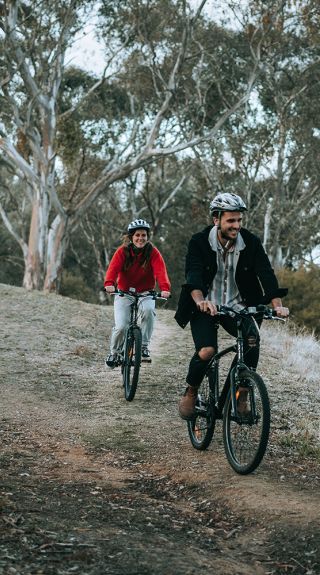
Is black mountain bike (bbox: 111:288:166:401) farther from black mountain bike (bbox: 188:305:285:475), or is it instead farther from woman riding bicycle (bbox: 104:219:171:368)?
black mountain bike (bbox: 188:305:285:475)

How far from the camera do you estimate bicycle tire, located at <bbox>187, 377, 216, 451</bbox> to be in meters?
6.27

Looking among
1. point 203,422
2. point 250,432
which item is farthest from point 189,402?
point 250,432

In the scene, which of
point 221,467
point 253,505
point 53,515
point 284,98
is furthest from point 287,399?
point 284,98

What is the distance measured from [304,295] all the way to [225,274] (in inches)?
792

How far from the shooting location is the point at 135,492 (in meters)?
5.45

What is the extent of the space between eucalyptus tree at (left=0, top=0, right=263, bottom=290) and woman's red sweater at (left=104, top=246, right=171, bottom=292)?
14315 millimetres

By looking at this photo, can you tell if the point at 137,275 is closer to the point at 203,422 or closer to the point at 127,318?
the point at 127,318

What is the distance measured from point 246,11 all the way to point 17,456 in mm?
22503

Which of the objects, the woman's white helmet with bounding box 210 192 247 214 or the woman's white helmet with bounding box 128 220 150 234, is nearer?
the woman's white helmet with bounding box 210 192 247 214

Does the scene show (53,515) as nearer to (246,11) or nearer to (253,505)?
(253,505)

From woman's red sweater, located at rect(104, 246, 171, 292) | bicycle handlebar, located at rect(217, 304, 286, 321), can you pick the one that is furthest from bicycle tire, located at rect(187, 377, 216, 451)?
woman's red sweater, located at rect(104, 246, 171, 292)

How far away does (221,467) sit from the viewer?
237 inches

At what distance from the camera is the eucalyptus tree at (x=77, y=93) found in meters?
23.6

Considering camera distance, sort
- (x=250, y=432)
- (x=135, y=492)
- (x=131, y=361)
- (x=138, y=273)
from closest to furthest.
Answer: (x=135, y=492), (x=250, y=432), (x=131, y=361), (x=138, y=273)
